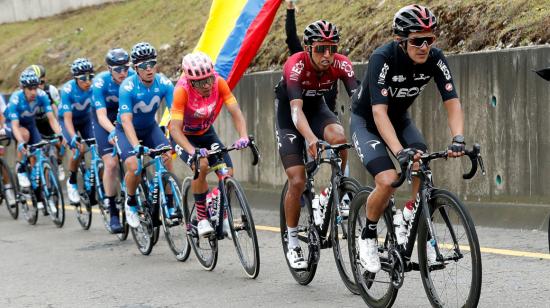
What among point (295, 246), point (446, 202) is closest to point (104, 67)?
point (295, 246)

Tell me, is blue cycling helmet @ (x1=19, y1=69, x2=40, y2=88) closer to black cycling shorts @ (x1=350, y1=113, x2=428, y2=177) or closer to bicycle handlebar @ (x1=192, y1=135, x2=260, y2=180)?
bicycle handlebar @ (x1=192, y1=135, x2=260, y2=180)

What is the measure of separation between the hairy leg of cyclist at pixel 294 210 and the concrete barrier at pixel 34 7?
59.3ft

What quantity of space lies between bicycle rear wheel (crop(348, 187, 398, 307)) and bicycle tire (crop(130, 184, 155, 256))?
3.62 metres

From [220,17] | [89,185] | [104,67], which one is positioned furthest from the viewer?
[104,67]

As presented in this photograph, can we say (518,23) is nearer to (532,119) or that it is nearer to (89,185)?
(532,119)

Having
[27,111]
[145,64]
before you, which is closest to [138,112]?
[145,64]

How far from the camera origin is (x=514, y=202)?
414 inches

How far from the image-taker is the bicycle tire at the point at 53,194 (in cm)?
1341

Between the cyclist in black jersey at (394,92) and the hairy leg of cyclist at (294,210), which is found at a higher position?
the cyclist in black jersey at (394,92)

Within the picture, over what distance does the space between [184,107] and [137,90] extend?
1388 mm

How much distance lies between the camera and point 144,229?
1073 cm

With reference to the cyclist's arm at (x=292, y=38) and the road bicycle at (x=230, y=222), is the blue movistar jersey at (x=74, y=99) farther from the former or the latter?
the road bicycle at (x=230, y=222)

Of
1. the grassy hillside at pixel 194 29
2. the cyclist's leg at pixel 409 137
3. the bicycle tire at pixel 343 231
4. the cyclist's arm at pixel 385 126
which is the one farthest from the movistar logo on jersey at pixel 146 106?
the cyclist's arm at pixel 385 126

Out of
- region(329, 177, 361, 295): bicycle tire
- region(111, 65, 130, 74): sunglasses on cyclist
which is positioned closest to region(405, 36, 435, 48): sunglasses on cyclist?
region(329, 177, 361, 295): bicycle tire
